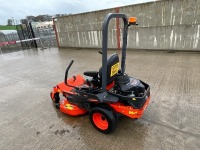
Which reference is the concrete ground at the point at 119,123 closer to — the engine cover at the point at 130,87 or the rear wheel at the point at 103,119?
the rear wheel at the point at 103,119

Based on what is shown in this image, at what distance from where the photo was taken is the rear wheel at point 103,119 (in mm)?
2249

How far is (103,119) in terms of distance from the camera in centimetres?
243

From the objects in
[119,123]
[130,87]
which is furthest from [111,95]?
[119,123]

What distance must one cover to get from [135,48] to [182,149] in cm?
618

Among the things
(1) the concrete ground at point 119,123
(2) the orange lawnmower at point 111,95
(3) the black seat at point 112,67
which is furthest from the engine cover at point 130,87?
(1) the concrete ground at point 119,123

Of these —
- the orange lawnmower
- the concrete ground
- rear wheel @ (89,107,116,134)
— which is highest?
the orange lawnmower

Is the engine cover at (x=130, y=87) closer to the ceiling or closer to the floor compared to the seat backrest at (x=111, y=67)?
closer to the floor

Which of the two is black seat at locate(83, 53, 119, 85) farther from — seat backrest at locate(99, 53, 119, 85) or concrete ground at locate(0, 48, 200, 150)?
concrete ground at locate(0, 48, 200, 150)

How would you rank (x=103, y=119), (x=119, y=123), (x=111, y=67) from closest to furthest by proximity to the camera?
(x=111, y=67) → (x=103, y=119) → (x=119, y=123)

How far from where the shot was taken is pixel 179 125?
2.48m

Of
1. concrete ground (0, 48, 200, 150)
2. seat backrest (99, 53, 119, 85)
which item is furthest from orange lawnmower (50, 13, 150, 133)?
concrete ground (0, 48, 200, 150)

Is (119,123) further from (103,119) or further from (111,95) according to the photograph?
(111,95)

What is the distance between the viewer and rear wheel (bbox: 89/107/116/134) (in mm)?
2249

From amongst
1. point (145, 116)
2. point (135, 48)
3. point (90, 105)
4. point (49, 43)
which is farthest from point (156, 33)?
point (49, 43)
